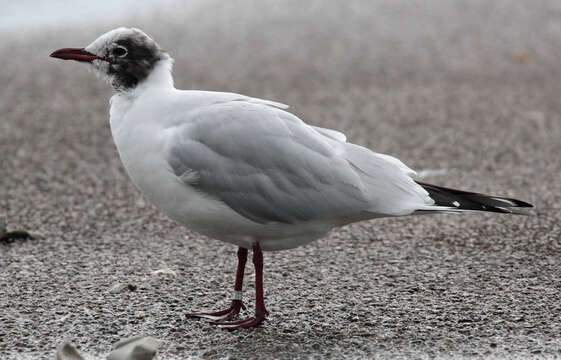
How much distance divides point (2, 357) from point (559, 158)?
393cm

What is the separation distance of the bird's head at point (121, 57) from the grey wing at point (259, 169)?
329 mm

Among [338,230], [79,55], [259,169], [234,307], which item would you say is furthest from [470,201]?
[79,55]

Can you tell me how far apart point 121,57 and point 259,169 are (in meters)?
0.73

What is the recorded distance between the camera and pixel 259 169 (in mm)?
3199

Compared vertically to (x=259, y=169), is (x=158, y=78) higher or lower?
higher

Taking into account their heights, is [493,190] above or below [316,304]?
above

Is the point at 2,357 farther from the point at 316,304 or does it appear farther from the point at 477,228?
the point at 477,228

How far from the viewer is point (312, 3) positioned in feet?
32.9

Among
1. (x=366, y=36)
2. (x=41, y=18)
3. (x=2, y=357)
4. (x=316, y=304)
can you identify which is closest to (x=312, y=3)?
(x=366, y=36)

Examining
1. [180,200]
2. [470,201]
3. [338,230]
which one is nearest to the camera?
[180,200]

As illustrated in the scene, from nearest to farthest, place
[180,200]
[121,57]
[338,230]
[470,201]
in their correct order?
[180,200]
[470,201]
[121,57]
[338,230]

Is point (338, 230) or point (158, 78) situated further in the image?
point (338, 230)

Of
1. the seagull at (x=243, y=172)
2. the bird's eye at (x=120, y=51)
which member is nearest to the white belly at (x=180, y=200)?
the seagull at (x=243, y=172)

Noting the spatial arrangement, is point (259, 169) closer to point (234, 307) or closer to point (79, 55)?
point (234, 307)
